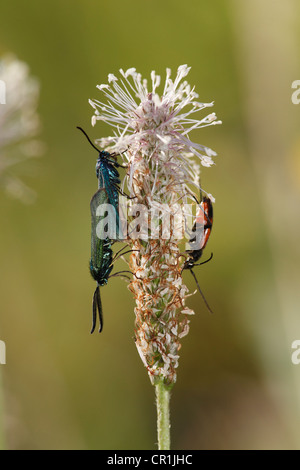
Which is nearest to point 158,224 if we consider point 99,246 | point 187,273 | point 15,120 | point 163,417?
point 99,246

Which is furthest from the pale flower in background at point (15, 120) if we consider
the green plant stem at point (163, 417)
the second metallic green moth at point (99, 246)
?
the green plant stem at point (163, 417)

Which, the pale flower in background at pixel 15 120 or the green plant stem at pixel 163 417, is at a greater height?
the pale flower in background at pixel 15 120

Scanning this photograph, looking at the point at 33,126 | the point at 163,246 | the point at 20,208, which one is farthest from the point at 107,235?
the point at 20,208

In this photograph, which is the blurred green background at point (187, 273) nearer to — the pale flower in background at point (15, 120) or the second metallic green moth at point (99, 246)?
the pale flower in background at point (15, 120)

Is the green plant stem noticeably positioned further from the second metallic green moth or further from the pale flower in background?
the pale flower in background

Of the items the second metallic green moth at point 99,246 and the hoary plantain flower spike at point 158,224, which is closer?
the hoary plantain flower spike at point 158,224
